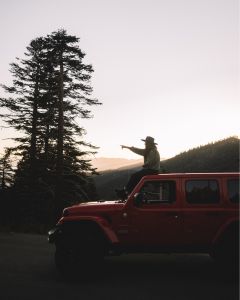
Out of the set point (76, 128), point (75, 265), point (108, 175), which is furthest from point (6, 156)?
point (108, 175)

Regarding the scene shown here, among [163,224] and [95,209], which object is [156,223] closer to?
[163,224]

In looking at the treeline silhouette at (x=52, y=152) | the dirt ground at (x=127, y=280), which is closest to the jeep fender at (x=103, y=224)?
the dirt ground at (x=127, y=280)

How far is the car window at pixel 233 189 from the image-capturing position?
24.1 ft

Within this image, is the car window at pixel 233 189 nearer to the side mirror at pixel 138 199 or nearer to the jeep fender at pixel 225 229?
the jeep fender at pixel 225 229

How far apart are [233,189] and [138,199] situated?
186 centimetres

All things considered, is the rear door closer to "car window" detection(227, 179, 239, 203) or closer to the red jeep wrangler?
the red jeep wrangler

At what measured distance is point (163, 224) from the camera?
24.1ft

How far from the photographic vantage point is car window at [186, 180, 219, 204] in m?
7.40

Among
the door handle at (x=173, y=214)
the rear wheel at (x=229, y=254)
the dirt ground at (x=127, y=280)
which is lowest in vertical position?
the dirt ground at (x=127, y=280)

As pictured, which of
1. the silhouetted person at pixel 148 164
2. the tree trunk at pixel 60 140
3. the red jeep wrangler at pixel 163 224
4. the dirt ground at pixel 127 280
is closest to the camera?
the dirt ground at pixel 127 280

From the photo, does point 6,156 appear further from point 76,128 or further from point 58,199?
point 58,199

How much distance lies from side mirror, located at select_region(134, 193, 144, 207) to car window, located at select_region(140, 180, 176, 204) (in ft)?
0.33

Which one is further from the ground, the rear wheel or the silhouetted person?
the silhouetted person

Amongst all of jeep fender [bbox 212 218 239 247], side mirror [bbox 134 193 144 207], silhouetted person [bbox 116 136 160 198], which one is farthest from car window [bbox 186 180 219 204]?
silhouetted person [bbox 116 136 160 198]
